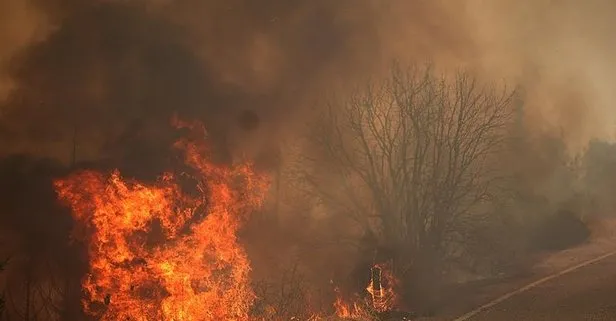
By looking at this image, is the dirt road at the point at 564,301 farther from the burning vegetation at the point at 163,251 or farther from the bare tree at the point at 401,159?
the bare tree at the point at 401,159

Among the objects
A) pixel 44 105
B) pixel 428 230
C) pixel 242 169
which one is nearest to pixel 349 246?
pixel 428 230

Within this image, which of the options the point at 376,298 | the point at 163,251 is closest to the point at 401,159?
the point at 376,298

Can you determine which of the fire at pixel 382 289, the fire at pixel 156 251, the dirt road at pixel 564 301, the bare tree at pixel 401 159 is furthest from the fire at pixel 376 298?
the bare tree at pixel 401 159

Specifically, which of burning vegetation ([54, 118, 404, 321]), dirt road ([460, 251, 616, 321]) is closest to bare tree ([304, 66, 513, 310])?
dirt road ([460, 251, 616, 321])

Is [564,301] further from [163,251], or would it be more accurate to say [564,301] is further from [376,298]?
[163,251]

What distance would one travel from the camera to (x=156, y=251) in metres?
10.2

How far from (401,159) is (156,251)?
7.85 m

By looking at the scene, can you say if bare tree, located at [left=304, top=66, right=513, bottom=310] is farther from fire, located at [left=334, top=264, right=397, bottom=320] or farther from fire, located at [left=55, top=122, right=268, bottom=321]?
fire, located at [left=55, top=122, right=268, bottom=321]

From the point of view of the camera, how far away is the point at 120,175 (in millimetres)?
10461

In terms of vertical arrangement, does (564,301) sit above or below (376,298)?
below

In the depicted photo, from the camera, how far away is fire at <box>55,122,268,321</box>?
10.1 metres

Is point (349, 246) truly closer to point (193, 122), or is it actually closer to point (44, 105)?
point (193, 122)

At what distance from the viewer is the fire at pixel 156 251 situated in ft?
33.2

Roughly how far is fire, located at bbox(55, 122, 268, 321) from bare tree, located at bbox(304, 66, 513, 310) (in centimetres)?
512
